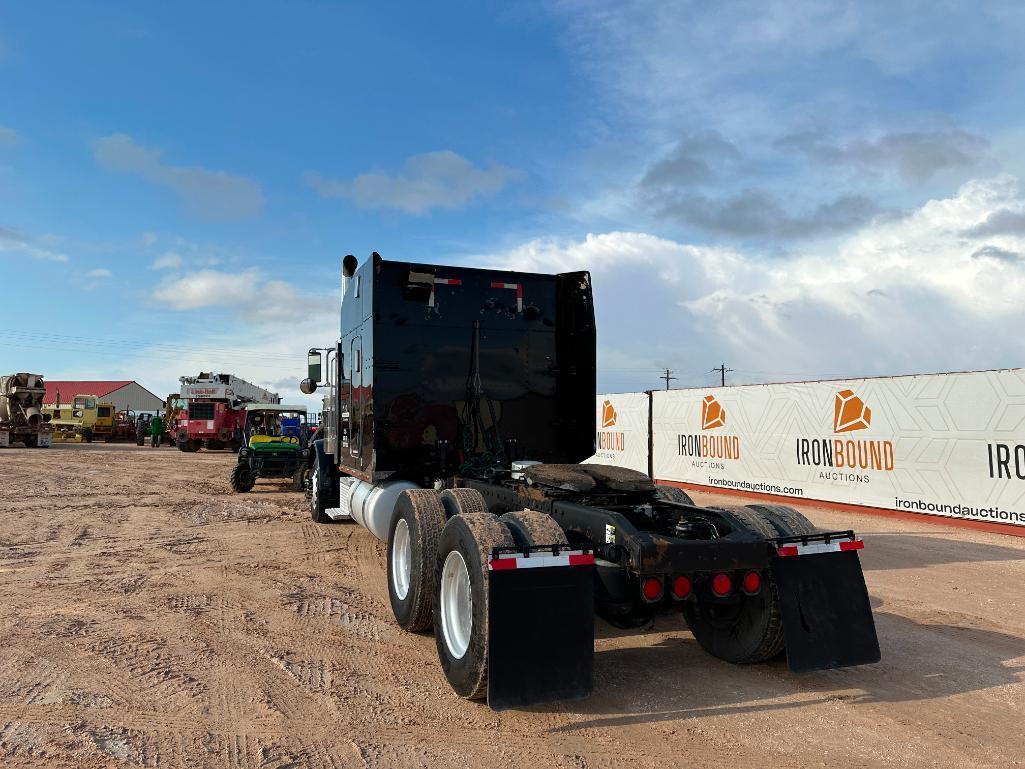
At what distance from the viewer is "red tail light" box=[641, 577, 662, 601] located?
405cm

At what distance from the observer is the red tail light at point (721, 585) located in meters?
4.21

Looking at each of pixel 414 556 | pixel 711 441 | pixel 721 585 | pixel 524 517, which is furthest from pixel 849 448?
pixel 524 517

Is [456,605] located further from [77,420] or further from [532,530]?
[77,420]

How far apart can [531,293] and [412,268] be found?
1.39m

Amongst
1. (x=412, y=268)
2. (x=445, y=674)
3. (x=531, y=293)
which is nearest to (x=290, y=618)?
(x=445, y=674)

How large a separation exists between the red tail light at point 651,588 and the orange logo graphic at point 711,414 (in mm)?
13920

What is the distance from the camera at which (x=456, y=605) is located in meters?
4.52

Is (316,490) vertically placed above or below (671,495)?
below

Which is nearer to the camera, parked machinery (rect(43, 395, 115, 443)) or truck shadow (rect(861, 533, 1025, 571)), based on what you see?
truck shadow (rect(861, 533, 1025, 571))

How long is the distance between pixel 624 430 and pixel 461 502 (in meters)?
16.2

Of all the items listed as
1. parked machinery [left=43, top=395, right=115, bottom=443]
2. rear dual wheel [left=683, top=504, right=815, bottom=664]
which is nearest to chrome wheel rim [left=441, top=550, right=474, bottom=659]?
rear dual wheel [left=683, top=504, right=815, bottom=664]

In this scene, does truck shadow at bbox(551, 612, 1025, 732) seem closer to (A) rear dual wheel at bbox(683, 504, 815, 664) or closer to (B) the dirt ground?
(B) the dirt ground

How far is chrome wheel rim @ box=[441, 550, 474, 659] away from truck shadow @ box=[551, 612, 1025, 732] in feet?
2.57

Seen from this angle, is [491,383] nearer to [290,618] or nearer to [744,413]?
[290,618]
